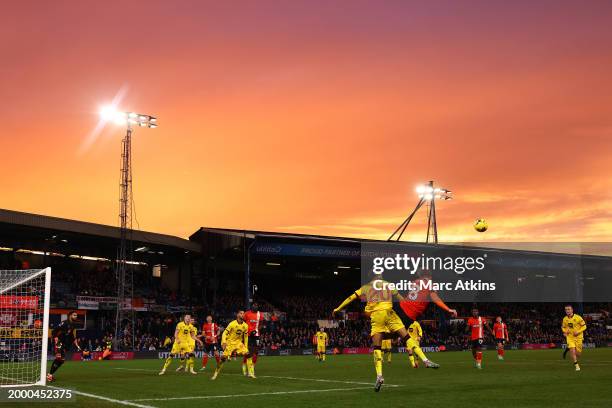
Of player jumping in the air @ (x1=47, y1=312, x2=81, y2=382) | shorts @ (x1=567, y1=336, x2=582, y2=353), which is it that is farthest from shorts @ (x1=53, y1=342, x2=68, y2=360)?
shorts @ (x1=567, y1=336, x2=582, y2=353)

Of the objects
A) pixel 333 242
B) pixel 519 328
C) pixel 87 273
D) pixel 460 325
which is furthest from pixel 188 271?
pixel 519 328

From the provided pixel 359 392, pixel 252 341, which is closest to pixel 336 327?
pixel 252 341

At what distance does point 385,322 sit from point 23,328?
24.2 metres

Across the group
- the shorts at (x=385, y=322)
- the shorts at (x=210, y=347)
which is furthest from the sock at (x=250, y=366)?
the shorts at (x=385, y=322)

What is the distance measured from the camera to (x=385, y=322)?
619 inches

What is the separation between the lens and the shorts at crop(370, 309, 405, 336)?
15.6 meters

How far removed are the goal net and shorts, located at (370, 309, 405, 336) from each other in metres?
7.73

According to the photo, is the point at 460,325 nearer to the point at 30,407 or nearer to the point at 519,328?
the point at 519,328

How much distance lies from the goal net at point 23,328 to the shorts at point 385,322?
304 inches

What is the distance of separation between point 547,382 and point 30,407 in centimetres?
1223

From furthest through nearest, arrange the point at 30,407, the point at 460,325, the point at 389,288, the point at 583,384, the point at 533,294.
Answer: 1. the point at 533,294
2. the point at 460,325
3. the point at 583,384
4. the point at 389,288
5. the point at 30,407

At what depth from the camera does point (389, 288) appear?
1591 cm

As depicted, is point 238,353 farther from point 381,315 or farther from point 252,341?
point 381,315

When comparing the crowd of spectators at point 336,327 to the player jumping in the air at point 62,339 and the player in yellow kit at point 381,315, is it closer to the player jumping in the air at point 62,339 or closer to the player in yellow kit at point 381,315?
the player jumping in the air at point 62,339
